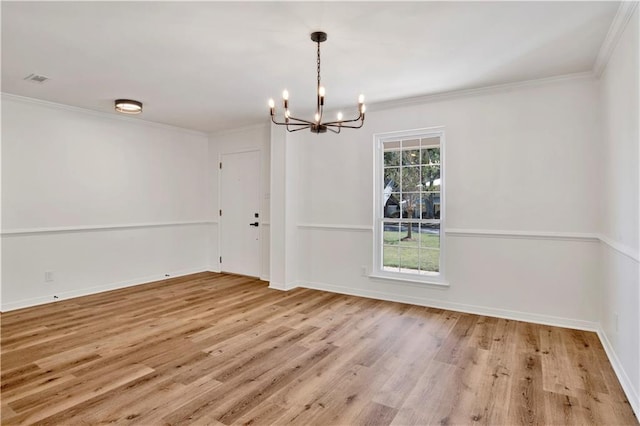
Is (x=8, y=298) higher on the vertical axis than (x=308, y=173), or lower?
lower

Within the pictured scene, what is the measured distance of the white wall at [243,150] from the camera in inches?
228

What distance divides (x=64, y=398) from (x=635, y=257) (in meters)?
3.83

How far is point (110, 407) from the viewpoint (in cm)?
219

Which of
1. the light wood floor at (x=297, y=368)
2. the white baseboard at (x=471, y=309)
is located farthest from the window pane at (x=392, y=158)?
the light wood floor at (x=297, y=368)

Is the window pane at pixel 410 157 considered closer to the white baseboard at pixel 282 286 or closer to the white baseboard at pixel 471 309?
the white baseboard at pixel 471 309

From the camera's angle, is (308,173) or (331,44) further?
(308,173)

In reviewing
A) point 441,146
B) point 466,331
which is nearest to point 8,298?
point 466,331

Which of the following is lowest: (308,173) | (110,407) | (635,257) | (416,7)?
(110,407)

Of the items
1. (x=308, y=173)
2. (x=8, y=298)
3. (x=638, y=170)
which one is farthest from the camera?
(x=308, y=173)

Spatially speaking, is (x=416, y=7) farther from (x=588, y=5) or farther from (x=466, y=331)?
(x=466, y=331)

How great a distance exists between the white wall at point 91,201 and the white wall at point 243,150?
222 millimetres

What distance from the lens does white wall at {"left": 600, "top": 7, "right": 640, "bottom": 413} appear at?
221 cm

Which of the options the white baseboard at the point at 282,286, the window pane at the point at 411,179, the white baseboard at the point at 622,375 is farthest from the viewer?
the white baseboard at the point at 282,286

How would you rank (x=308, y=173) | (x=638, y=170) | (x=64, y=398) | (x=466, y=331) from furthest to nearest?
A: (x=308, y=173) < (x=466, y=331) < (x=64, y=398) < (x=638, y=170)
